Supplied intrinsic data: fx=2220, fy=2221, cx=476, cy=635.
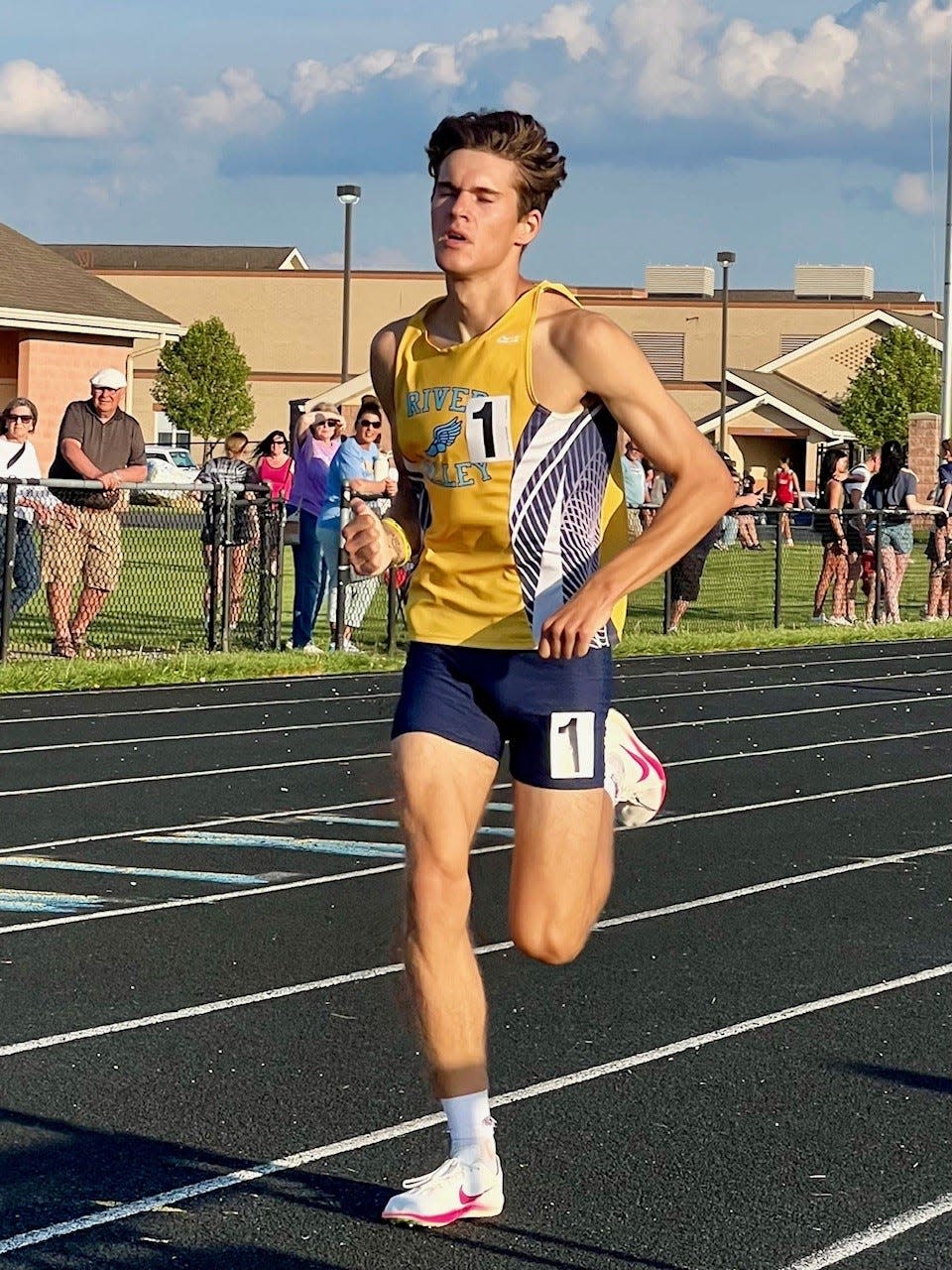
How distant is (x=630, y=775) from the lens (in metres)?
5.11

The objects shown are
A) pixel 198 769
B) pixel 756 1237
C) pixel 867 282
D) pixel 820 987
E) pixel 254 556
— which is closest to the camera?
pixel 756 1237

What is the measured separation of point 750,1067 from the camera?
18.9 ft

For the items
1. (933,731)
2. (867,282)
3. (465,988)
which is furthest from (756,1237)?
(867,282)

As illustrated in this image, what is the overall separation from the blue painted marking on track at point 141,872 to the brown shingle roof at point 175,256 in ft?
320

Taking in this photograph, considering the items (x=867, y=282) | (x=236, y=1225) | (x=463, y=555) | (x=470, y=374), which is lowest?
(x=236, y=1225)

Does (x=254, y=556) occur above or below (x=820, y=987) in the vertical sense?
above

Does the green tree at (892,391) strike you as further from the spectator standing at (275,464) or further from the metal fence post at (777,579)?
the spectator standing at (275,464)

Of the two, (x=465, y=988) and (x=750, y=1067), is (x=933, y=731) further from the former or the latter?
(x=465, y=988)

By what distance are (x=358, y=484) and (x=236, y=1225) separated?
37.1ft

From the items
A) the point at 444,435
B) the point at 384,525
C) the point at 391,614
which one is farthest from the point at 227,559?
the point at 444,435

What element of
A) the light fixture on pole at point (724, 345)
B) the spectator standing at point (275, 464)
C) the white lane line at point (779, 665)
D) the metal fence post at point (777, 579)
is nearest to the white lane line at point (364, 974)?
the white lane line at point (779, 665)

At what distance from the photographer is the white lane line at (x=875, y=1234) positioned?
4.32 metres

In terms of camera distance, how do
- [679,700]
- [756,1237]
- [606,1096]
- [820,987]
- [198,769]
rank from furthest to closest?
[679,700], [198,769], [820,987], [606,1096], [756,1237]

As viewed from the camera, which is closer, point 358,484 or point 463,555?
point 463,555
